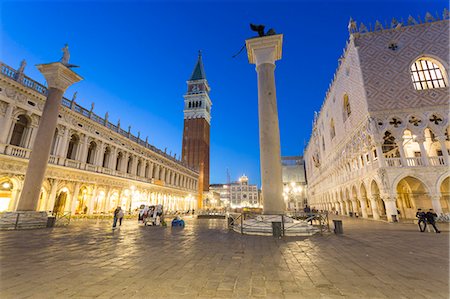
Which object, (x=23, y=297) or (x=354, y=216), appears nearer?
(x=23, y=297)

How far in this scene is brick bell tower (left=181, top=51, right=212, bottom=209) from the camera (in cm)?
6412

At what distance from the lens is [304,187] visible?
70.4 meters

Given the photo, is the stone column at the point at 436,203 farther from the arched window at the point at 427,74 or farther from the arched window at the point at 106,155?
the arched window at the point at 106,155

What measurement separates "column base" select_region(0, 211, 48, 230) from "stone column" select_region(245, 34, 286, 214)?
43.3ft

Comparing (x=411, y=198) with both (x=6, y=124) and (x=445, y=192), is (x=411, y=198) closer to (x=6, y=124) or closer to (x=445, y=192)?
(x=445, y=192)

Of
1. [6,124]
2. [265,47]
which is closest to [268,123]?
[265,47]

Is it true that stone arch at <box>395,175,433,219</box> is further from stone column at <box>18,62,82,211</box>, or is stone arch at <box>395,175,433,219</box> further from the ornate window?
stone column at <box>18,62,82,211</box>

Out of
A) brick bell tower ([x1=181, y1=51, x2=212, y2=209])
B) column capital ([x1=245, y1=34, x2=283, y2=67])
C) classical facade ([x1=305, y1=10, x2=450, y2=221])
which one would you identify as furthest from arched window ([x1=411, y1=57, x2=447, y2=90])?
brick bell tower ([x1=181, y1=51, x2=212, y2=209])

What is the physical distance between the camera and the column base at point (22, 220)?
11250 millimetres

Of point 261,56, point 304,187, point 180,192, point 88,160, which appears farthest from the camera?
point 304,187

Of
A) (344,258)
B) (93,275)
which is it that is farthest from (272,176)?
(93,275)

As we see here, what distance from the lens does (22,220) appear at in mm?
11617

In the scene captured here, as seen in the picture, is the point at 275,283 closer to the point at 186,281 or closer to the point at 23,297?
the point at 186,281

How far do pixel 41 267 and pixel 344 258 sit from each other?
7169 millimetres
